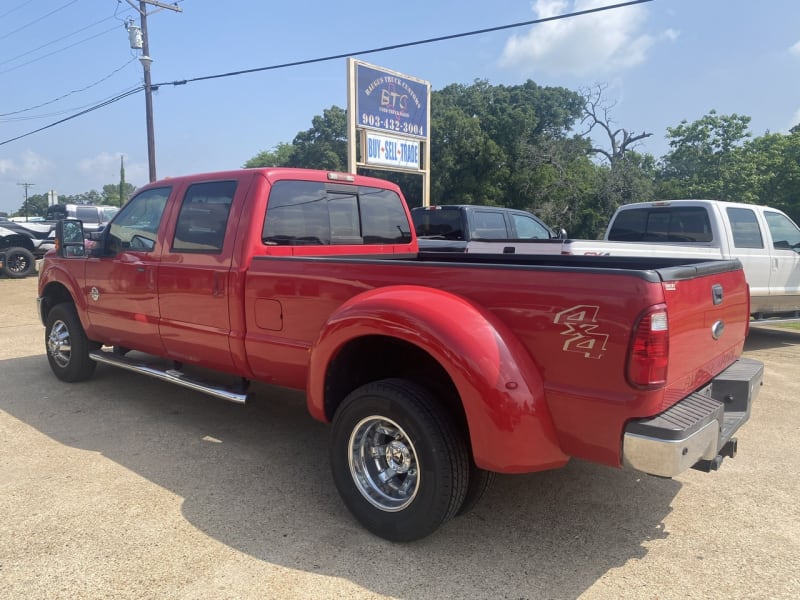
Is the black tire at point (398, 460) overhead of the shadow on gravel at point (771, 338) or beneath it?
overhead

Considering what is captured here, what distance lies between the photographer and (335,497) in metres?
3.47

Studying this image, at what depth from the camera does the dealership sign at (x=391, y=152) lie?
41.6ft

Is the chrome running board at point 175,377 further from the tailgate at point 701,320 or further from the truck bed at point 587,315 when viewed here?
the tailgate at point 701,320

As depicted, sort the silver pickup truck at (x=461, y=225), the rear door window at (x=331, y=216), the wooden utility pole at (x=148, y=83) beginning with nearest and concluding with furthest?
the rear door window at (x=331, y=216) < the silver pickup truck at (x=461, y=225) < the wooden utility pole at (x=148, y=83)

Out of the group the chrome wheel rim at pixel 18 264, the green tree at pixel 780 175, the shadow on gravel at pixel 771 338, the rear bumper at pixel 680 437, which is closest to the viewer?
the rear bumper at pixel 680 437

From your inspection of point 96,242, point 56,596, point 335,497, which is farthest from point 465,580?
point 96,242

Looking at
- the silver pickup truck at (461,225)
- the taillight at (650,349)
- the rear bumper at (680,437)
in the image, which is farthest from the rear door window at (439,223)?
the taillight at (650,349)

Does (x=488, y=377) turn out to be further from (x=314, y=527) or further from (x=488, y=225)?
(x=488, y=225)

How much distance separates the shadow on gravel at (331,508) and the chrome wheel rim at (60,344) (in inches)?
28.8

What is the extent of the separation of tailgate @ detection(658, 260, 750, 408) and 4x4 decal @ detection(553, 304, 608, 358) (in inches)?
11.4

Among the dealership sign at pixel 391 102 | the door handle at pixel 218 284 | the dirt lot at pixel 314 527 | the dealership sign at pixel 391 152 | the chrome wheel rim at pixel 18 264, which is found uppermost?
the dealership sign at pixel 391 102

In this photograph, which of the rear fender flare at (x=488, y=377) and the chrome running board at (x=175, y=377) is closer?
the rear fender flare at (x=488, y=377)

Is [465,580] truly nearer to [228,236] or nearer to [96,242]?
[228,236]

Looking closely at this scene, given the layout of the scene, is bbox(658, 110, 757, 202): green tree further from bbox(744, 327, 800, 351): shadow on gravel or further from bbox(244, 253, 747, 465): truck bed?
bbox(244, 253, 747, 465): truck bed
